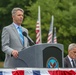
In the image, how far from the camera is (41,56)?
5.69m

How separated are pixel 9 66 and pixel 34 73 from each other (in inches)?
18.6

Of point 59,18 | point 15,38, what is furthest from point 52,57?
point 59,18

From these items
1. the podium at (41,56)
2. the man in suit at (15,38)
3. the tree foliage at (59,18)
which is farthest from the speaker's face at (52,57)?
the tree foliage at (59,18)

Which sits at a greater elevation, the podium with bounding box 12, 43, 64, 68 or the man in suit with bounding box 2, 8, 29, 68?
the man in suit with bounding box 2, 8, 29, 68

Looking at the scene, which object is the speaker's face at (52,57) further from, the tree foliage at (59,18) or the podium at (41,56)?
the tree foliage at (59,18)

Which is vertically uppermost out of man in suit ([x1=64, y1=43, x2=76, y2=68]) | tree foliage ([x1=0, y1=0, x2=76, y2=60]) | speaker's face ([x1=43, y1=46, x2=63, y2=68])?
tree foliage ([x1=0, y1=0, x2=76, y2=60])

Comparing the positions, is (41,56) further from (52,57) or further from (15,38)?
(15,38)

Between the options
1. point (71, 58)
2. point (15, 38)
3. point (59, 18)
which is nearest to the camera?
point (15, 38)

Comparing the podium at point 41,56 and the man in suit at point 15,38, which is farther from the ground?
the man in suit at point 15,38

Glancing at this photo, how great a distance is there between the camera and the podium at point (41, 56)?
18.7 feet

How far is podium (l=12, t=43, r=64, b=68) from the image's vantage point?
569cm

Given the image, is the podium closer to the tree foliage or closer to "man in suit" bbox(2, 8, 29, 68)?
"man in suit" bbox(2, 8, 29, 68)

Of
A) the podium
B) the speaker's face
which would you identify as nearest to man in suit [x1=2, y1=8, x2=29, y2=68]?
the podium

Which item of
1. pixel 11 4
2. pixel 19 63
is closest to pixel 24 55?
pixel 19 63
